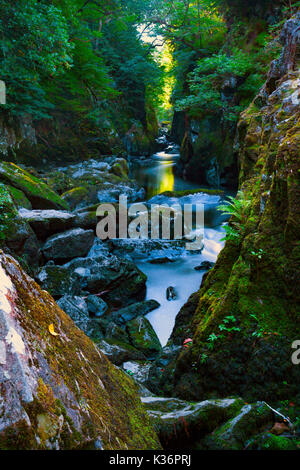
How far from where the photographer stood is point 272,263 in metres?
3.07

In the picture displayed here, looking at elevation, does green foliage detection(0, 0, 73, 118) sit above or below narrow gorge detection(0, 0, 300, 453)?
above

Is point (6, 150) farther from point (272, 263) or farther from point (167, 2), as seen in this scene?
point (167, 2)

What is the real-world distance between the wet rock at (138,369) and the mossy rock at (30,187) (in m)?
6.62

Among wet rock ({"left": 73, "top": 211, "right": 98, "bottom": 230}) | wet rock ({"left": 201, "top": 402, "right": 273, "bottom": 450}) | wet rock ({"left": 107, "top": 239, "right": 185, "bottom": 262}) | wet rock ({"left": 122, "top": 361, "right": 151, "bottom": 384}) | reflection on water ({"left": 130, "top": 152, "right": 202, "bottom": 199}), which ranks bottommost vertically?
wet rock ({"left": 122, "top": 361, "right": 151, "bottom": 384})

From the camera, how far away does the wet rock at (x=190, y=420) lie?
2104 millimetres

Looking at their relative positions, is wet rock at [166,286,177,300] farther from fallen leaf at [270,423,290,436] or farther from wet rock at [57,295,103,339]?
fallen leaf at [270,423,290,436]

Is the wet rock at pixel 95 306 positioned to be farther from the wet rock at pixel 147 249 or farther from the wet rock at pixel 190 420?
the wet rock at pixel 190 420

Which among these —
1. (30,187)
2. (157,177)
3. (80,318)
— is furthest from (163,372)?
(157,177)

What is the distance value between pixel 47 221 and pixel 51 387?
7174mm

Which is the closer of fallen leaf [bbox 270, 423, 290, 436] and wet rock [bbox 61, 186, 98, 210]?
fallen leaf [bbox 270, 423, 290, 436]

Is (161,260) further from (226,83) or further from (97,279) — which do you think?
(226,83)

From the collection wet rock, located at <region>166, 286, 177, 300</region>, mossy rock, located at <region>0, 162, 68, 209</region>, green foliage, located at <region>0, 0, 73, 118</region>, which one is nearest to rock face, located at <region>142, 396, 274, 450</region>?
wet rock, located at <region>166, 286, 177, 300</region>

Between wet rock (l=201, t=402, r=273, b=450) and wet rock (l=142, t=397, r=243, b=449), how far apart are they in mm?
71

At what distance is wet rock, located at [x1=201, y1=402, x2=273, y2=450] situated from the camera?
6.61 feet
